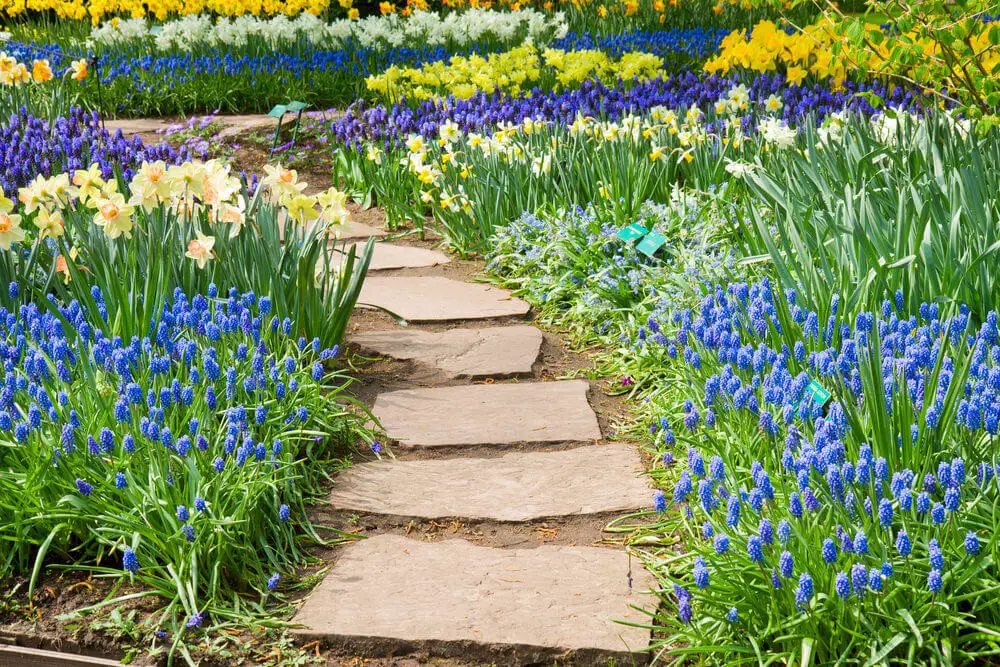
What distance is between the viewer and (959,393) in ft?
7.25

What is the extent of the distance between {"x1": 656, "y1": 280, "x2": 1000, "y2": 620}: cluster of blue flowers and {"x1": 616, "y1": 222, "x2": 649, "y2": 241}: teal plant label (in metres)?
1.44

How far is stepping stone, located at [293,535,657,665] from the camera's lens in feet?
6.98

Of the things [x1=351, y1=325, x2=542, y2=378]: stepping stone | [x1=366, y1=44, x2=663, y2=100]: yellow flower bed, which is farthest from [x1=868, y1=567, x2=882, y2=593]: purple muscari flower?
[x1=366, y1=44, x2=663, y2=100]: yellow flower bed

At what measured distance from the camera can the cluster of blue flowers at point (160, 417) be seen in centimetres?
234

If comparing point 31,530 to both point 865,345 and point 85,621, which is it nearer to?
point 85,621

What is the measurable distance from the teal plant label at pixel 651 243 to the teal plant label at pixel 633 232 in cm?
5

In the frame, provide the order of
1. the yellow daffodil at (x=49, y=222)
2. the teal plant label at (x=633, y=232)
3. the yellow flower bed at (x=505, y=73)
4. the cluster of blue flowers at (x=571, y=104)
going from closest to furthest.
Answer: the yellow daffodil at (x=49, y=222), the teal plant label at (x=633, y=232), the cluster of blue flowers at (x=571, y=104), the yellow flower bed at (x=505, y=73)

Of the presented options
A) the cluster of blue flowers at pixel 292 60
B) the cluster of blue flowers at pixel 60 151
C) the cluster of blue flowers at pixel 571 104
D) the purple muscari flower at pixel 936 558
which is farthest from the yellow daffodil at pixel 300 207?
the cluster of blue flowers at pixel 292 60

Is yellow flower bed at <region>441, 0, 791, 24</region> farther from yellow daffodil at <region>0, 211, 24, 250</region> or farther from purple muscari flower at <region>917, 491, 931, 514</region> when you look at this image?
purple muscari flower at <region>917, 491, 931, 514</region>

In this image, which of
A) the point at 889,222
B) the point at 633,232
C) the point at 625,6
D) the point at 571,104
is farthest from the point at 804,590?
the point at 625,6

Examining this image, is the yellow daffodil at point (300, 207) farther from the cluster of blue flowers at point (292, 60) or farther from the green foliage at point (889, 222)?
the cluster of blue flowers at point (292, 60)

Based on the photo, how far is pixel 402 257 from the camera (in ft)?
16.8

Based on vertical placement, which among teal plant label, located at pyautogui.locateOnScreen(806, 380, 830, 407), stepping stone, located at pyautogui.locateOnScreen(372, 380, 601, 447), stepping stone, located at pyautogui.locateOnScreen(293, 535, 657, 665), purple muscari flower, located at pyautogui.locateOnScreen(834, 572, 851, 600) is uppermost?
teal plant label, located at pyautogui.locateOnScreen(806, 380, 830, 407)

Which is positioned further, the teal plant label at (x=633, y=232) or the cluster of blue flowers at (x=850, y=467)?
the teal plant label at (x=633, y=232)
